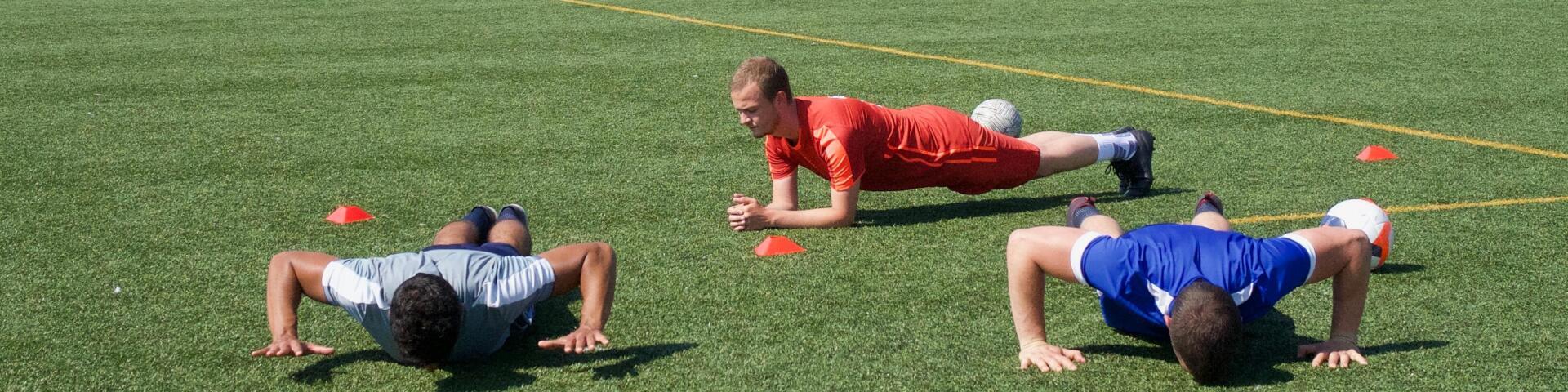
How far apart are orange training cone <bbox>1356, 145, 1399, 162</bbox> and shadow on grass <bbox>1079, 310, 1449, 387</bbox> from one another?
11.0 feet

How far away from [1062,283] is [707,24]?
30.6ft

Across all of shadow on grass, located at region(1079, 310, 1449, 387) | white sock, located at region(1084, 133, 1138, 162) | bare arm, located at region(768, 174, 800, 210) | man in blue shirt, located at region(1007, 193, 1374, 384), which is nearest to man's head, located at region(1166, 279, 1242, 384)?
man in blue shirt, located at region(1007, 193, 1374, 384)

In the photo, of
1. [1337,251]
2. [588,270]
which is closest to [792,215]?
[588,270]

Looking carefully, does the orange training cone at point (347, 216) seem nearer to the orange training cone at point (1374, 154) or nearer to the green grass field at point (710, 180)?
the green grass field at point (710, 180)

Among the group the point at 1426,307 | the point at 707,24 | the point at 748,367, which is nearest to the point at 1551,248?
the point at 1426,307

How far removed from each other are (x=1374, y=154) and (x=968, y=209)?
273 centimetres

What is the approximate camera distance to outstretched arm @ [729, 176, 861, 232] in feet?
22.6

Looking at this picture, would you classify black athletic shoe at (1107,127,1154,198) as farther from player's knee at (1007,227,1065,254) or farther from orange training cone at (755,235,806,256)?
player's knee at (1007,227,1065,254)

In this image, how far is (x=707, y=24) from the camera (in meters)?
14.9

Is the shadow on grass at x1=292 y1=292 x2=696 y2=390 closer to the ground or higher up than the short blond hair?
closer to the ground

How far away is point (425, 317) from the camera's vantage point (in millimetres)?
4465

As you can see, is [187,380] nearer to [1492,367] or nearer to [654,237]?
[654,237]

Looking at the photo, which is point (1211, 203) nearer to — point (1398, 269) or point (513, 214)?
point (1398, 269)

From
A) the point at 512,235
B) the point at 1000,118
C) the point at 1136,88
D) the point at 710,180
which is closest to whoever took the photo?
the point at 512,235
